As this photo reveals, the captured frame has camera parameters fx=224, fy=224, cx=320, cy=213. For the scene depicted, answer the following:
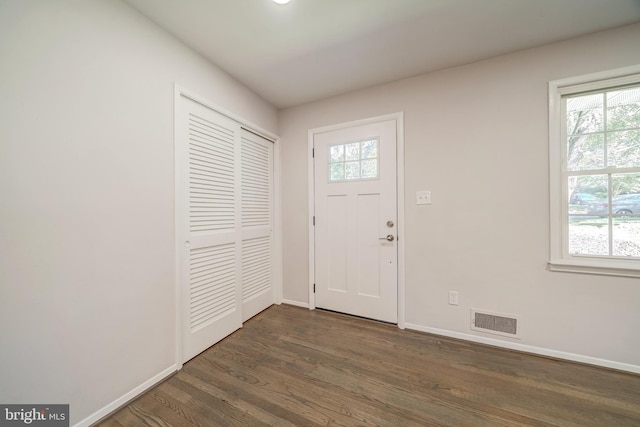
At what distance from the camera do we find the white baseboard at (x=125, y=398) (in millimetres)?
1249

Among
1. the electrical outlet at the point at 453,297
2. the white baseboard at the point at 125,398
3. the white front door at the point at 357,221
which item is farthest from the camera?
the white front door at the point at 357,221

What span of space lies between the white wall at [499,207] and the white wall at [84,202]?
2021 mm

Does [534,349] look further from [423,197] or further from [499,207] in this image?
[423,197]

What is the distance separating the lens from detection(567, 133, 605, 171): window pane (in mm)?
1769

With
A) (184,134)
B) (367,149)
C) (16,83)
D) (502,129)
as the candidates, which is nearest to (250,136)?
(184,134)

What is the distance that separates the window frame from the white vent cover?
1.80 feet

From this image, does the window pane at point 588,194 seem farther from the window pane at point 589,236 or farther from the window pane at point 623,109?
the window pane at point 623,109

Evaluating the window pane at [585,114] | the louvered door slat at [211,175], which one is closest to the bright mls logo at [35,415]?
the louvered door slat at [211,175]

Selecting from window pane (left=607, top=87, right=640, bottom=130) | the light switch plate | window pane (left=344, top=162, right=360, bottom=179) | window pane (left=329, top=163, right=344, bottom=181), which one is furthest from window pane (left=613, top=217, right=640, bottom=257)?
window pane (left=329, top=163, right=344, bottom=181)

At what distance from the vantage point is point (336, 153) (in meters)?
2.63


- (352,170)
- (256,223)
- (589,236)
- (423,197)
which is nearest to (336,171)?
(352,170)

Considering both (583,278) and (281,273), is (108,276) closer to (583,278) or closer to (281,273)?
(281,273)

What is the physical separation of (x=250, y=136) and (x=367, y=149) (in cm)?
131

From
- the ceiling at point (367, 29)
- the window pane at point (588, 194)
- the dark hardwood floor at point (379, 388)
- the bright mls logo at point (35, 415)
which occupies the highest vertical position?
the ceiling at point (367, 29)
